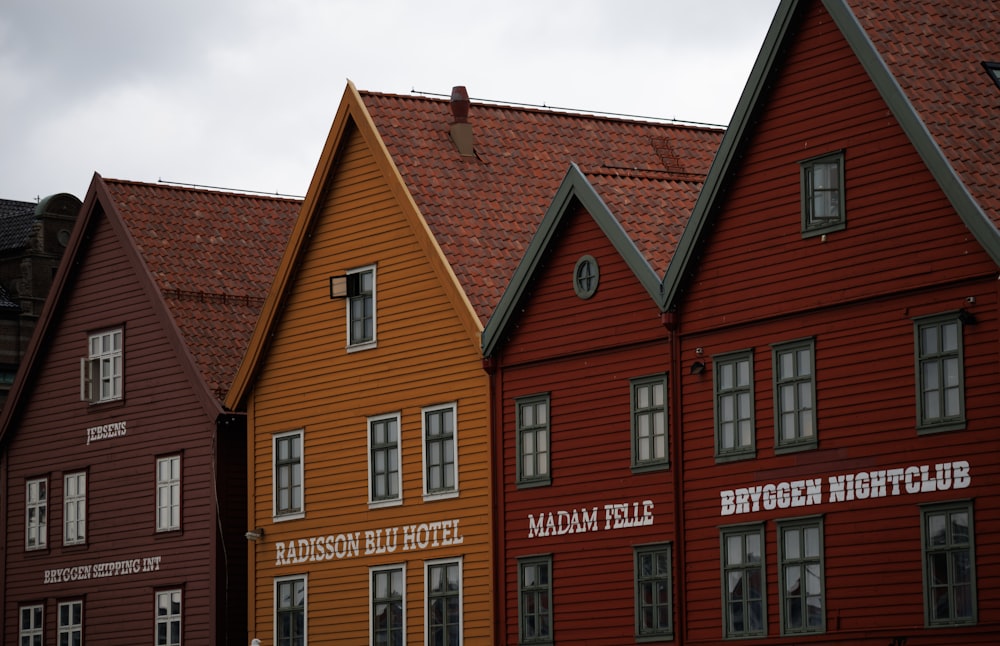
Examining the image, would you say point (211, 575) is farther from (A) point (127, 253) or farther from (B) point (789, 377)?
(B) point (789, 377)

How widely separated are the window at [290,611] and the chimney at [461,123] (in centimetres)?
1009

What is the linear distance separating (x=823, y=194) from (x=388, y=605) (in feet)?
46.8

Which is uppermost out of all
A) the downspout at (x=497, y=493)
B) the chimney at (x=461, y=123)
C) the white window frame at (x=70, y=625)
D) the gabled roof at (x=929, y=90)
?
the chimney at (x=461, y=123)

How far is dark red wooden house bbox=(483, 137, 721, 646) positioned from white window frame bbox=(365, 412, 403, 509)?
3122mm

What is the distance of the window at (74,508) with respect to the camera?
2083 inches

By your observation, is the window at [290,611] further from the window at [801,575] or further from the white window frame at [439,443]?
the window at [801,575]

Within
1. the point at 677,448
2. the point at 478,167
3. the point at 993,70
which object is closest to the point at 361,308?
the point at 478,167

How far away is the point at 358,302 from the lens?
1781 inches

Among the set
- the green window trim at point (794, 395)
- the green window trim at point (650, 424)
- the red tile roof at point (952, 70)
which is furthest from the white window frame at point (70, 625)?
A: the red tile roof at point (952, 70)

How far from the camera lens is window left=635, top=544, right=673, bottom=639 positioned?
122 feet

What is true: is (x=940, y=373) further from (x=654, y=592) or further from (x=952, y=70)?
(x=654, y=592)

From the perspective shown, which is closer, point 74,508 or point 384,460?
point 384,460

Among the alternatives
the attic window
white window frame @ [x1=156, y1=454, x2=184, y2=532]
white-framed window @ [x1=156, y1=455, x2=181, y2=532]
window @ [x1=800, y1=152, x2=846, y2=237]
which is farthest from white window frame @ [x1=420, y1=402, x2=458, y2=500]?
the attic window

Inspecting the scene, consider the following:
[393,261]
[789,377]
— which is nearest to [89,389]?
[393,261]
